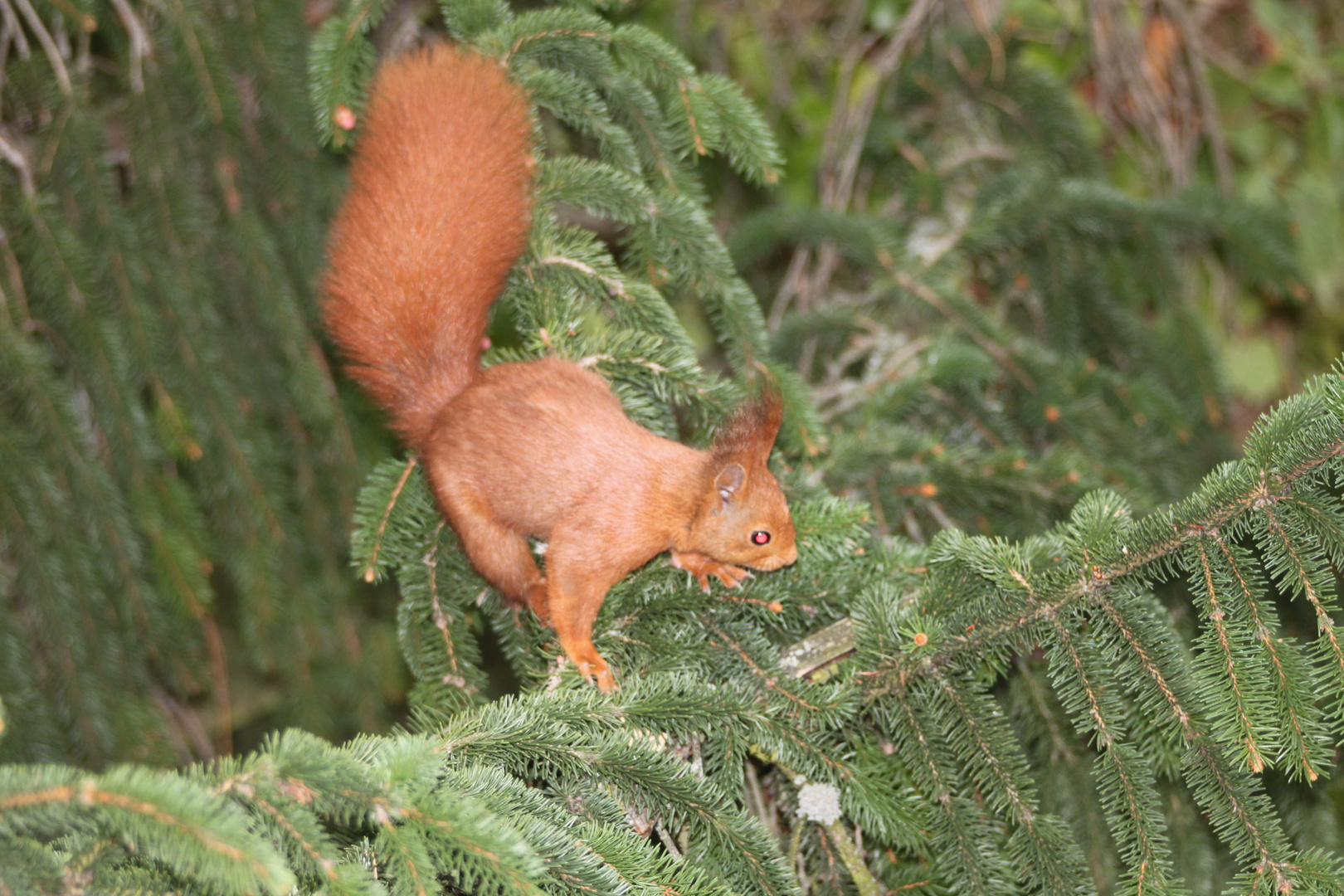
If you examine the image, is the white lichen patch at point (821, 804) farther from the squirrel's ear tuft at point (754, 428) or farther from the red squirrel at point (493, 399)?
the squirrel's ear tuft at point (754, 428)

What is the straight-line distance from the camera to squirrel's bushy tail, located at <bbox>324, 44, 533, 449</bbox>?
155 centimetres

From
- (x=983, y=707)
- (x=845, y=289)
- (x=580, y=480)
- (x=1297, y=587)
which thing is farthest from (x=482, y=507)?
(x=845, y=289)

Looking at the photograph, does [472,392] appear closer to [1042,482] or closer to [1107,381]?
[1042,482]

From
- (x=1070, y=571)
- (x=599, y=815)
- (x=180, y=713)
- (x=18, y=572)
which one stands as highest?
(x=1070, y=571)

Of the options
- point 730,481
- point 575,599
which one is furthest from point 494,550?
point 730,481

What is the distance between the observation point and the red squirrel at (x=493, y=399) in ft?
4.83

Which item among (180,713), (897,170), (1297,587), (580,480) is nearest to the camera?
(1297,587)

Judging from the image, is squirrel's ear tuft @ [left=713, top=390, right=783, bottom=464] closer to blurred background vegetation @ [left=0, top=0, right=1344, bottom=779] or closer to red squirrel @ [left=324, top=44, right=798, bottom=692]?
red squirrel @ [left=324, top=44, right=798, bottom=692]

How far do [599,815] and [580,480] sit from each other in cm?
53

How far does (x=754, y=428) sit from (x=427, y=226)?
63 cm

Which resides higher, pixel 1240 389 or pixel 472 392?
pixel 472 392

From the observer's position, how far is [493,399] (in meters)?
1.50

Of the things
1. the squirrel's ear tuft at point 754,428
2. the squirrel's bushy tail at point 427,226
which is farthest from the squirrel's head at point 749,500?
the squirrel's bushy tail at point 427,226

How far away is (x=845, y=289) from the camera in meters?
2.87
